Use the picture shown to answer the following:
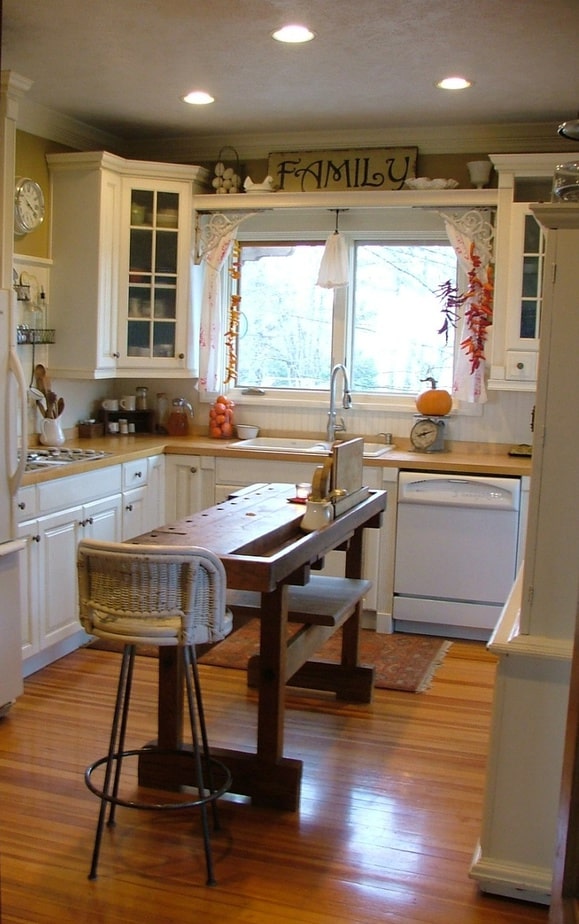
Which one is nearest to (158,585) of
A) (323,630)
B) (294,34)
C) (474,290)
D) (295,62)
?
(323,630)

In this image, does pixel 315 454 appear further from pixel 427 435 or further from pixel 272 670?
pixel 272 670

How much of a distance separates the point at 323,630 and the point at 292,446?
198 cm

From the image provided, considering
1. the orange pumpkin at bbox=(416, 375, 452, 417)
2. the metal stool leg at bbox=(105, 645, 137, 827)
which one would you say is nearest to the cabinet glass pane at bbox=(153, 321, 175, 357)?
the orange pumpkin at bbox=(416, 375, 452, 417)

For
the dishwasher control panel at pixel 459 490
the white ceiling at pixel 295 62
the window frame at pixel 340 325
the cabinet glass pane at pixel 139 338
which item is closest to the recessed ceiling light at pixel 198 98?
the white ceiling at pixel 295 62

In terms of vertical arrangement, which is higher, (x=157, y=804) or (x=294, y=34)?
(x=294, y=34)

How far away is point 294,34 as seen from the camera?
358 cm

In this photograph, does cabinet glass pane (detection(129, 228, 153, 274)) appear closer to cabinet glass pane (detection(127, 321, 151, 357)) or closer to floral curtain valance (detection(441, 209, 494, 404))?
cabinet glass pane (detection(127, 321, 151, 357))

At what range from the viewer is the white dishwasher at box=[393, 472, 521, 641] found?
4590 millimetres

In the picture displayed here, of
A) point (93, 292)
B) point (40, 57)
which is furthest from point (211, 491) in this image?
point (40, 57)

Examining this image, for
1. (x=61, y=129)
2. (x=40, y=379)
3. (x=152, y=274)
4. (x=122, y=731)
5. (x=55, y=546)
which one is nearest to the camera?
(x=122, y=731)

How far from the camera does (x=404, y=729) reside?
11.9 ft

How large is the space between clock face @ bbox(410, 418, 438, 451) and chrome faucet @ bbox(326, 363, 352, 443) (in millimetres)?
421

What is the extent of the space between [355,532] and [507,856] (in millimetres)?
Result: 1645

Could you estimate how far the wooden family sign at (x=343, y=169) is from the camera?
505cm
